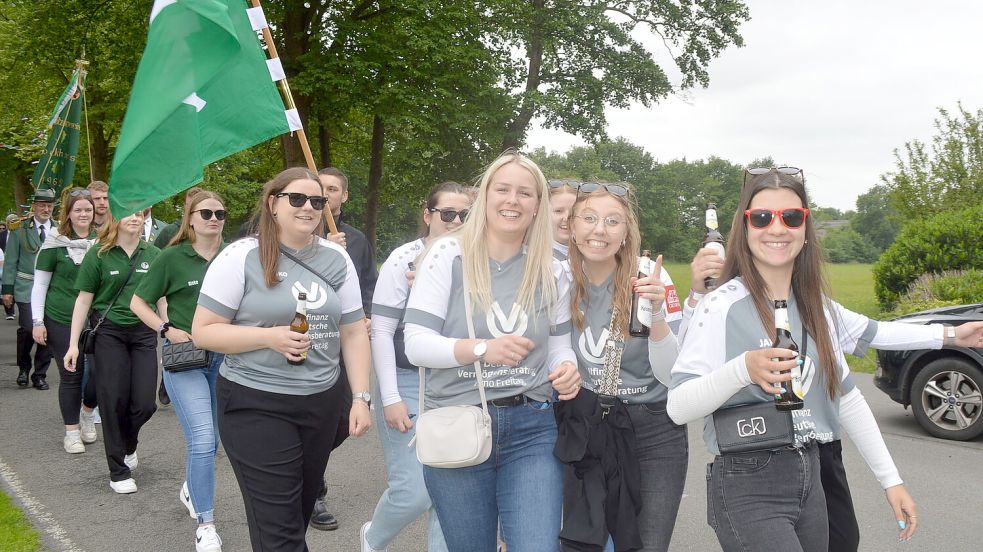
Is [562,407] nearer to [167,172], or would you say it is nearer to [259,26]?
[167,172]

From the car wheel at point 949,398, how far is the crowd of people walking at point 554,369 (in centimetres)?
483

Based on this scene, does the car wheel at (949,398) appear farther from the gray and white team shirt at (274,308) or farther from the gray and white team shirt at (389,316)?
the gray and white team shirt at (274,308)

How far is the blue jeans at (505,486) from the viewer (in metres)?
3.07

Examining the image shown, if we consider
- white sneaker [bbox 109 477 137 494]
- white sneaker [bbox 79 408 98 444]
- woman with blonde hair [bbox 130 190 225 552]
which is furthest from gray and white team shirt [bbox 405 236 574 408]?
white sneaker [bbox 79 408 98 444]

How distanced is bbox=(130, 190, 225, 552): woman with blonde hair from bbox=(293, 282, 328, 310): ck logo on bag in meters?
1.62

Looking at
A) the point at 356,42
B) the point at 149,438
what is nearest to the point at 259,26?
the point at 149,438

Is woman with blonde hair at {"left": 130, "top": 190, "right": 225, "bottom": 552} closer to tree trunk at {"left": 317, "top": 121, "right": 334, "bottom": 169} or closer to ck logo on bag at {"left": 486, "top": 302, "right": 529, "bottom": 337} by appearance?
ck logo on bag at {"left": 486, "top": 302, "right": 529, "bottom": 337}

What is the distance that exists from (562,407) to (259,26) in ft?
10.3

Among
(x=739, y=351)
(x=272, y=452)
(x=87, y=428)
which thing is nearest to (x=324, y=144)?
(x=87, y=428)

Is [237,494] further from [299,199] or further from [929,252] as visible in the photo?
[929,252]

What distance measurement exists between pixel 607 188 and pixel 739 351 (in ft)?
3.64

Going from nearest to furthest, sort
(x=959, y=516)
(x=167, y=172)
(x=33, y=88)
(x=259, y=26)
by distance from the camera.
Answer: (x=167, y=172), (x=259, y=26), (x=959, y=516), (x=33, y=88)

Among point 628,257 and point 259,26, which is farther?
point 259,26

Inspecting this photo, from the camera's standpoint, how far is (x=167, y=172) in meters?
4.52
